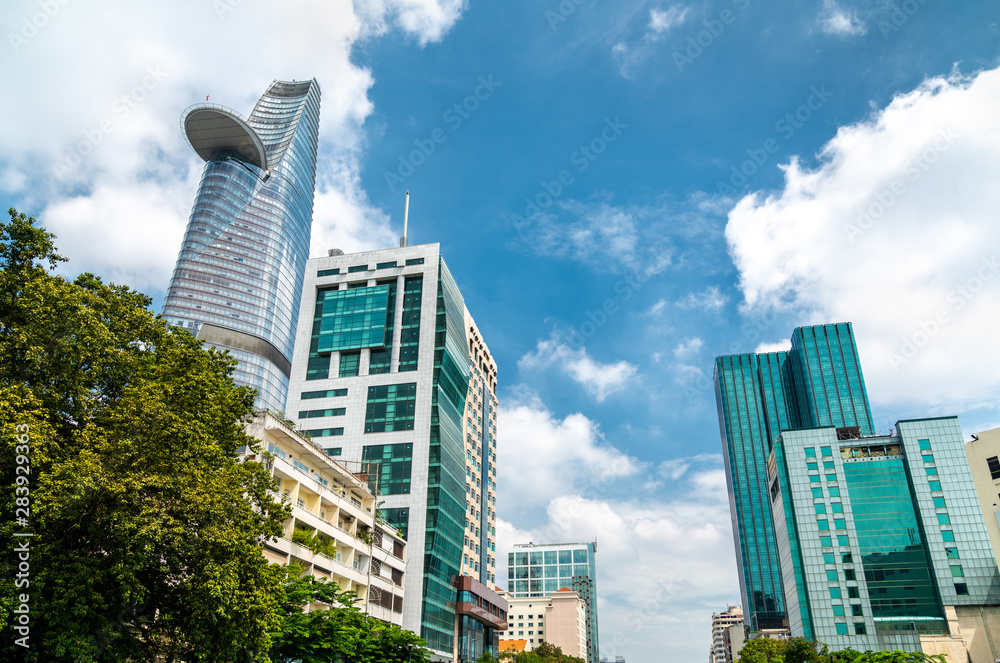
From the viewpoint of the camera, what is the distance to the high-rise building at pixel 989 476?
94750mm

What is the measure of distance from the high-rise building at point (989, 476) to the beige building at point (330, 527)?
82596 millimetres

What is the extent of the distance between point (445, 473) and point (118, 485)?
58598mm

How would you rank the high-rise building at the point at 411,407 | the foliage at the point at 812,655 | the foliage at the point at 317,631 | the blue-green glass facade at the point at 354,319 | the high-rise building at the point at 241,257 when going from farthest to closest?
the high-rise building at the point at 241,257 → the blue-green glass facade at the point at 354,319 → the high-rise building at the point at 411,407 → the foliage at the point at 812,655 → the foliage at the point at 317,631

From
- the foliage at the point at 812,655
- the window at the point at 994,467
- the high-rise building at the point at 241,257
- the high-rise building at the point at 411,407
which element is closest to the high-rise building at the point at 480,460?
the high-rise building at the point at 411,407

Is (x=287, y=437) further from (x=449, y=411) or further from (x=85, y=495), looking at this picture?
(x=449, y=411)

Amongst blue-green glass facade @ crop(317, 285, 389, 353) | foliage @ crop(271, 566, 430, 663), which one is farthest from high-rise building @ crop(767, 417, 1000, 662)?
foliage @ crop(271, 566, 430, 663)

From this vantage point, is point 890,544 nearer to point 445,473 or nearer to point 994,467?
point 994,467

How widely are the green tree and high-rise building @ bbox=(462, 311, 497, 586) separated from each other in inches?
2515

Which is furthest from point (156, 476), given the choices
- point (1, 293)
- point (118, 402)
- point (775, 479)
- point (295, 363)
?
point (775, 479)

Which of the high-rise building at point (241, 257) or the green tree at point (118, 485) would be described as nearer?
the green tree at point (118, 485)

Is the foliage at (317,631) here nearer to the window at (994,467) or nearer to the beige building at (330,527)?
the beige building at (330,527)

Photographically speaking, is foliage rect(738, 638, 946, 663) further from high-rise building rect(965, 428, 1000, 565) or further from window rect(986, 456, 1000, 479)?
window rect(986, 456, 1000, 479)

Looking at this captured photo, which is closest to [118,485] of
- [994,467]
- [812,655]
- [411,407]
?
[411,407]

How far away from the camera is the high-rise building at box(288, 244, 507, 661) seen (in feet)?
247
